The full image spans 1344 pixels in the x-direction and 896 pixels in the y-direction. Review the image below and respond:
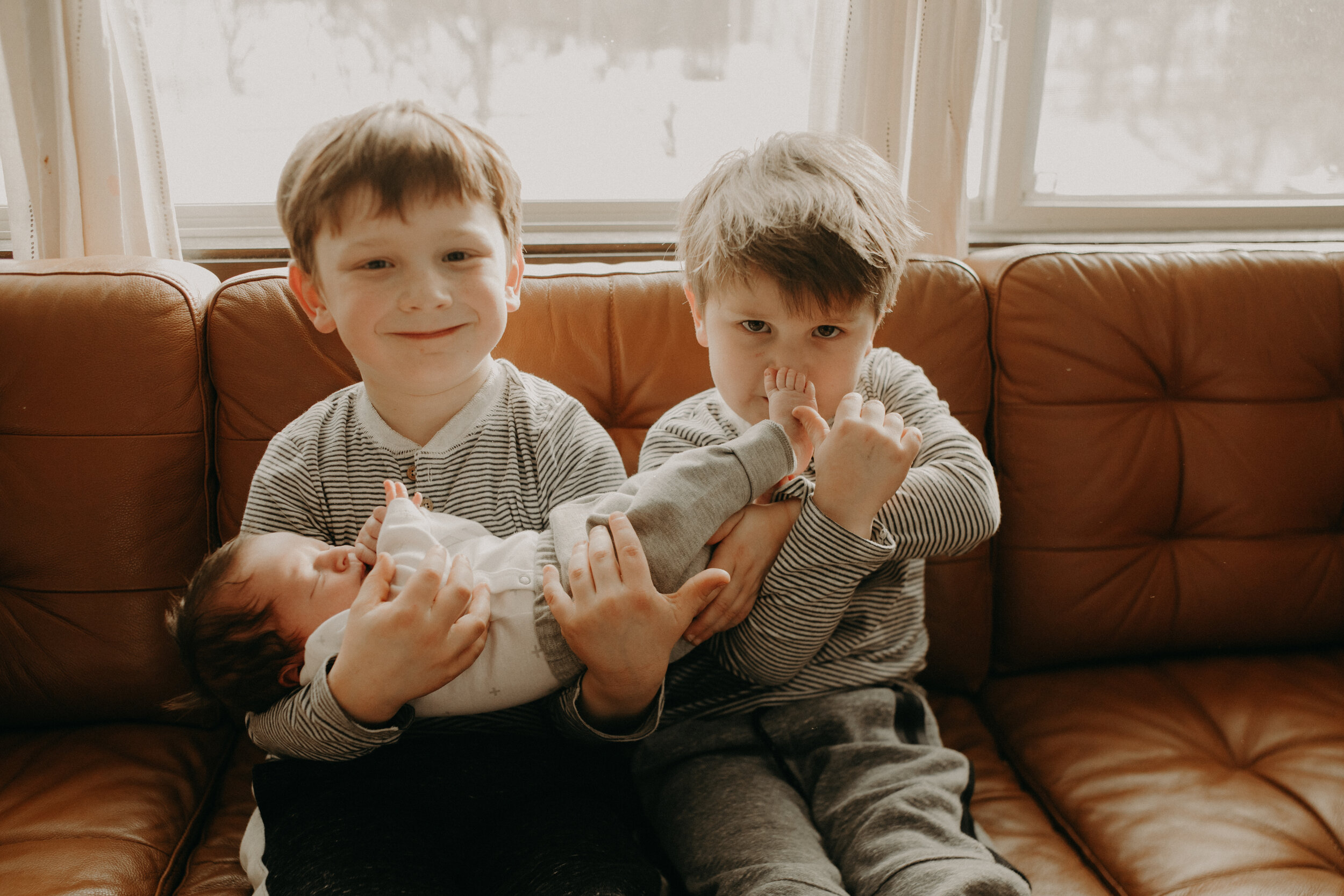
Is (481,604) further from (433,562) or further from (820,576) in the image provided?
(820,576)

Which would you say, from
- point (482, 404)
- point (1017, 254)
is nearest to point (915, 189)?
point (1017, 254)

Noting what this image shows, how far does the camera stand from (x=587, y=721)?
98cm

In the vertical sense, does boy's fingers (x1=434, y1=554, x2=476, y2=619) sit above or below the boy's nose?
below

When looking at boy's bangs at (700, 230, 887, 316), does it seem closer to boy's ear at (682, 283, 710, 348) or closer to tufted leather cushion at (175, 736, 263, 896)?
boy's ear at (682, 283, 710, 348)

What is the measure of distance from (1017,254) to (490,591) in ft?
3.69

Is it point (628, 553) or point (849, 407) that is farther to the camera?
point (849, 407)

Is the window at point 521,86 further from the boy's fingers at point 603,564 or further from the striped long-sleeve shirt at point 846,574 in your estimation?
the boy's fingers at point 603,564

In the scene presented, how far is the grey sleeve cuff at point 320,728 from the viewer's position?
2.96 feet

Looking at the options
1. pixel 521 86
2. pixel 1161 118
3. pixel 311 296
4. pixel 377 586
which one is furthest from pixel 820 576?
pixel 1161 118

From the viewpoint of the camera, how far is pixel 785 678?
1082mm

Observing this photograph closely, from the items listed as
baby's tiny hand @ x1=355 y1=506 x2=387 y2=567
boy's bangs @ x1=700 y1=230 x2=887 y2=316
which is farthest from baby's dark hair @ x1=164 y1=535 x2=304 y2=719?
boy's bangs @ x1=700 y1=230 x2=887 y2=316

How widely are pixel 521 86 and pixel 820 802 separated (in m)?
1.58

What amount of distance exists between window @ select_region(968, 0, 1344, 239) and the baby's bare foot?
4.05 feet

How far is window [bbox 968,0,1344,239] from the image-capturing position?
1.96 m
